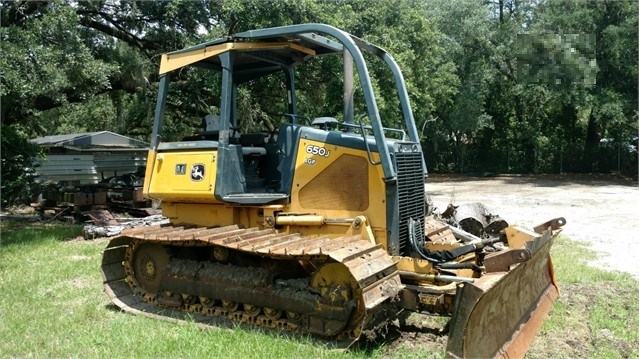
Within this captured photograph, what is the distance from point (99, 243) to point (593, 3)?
81.7 ft

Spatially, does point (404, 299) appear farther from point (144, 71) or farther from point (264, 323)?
point (144, 71)

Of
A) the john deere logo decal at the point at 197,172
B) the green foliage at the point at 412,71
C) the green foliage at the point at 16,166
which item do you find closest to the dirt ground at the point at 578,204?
the green foliage at the point at 412,71

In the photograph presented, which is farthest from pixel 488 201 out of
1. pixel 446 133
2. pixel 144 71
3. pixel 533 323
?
pixel 446 133

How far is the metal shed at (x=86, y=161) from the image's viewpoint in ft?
58.6

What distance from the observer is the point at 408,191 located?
573 centimetres

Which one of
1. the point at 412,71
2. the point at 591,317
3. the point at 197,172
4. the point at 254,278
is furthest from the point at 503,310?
the point at 412,71

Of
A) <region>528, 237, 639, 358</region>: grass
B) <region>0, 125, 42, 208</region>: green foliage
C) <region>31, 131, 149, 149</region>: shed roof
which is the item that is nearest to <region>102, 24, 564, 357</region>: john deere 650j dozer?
<region>528, 237, 639, 358</region>: grass

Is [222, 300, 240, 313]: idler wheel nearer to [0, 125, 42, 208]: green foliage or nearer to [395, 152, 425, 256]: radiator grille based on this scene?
[395, 152, 425, 256]: radiator grille

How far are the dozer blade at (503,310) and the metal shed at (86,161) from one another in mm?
15242

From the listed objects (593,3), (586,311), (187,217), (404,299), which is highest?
(593,3)

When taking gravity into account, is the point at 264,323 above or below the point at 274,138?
below

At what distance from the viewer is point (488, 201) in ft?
58.3

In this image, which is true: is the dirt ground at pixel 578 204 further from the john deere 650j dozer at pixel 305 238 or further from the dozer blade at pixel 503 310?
the john deere 650j dozer at pixel 305 238

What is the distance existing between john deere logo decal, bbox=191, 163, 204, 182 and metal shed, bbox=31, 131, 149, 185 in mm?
12885
